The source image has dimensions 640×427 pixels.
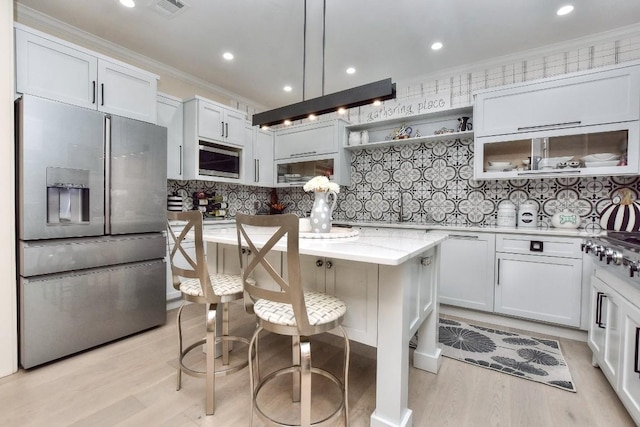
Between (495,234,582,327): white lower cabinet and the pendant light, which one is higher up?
the pendant light

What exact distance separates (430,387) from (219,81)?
399 centimetres

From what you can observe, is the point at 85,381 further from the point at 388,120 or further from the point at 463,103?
the point at 463,103

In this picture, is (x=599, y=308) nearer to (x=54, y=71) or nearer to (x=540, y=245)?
(x=540, y=245)

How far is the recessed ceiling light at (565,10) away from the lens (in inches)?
89.4

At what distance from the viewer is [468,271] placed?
9.21 ft

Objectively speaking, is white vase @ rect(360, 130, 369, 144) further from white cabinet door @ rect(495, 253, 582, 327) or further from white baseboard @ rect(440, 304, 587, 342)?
white baseboard @ rect(440, 304, 587, 342)

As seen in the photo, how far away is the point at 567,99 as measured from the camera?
99.7 inches

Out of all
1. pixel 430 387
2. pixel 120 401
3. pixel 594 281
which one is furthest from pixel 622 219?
pixel 120 401

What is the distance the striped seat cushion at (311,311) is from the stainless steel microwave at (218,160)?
2.50 m

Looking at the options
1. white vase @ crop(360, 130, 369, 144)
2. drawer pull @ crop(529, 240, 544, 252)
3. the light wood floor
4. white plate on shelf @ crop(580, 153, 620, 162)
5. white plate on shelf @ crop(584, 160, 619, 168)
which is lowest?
the light wood floor

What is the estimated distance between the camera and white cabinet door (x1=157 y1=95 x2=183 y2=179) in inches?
125

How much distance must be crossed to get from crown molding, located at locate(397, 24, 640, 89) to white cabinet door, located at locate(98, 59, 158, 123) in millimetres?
2826

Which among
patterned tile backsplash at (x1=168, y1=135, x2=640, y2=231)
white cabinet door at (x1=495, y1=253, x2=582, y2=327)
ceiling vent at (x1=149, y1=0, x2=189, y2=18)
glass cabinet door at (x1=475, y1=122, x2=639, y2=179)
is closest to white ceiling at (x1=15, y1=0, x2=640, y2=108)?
ceiling vent at (x1=149, y1=0, x2=189, y2=18)

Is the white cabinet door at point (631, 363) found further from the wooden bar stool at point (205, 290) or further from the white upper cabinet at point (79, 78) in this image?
the white upper cabinet at point (79, 78)
